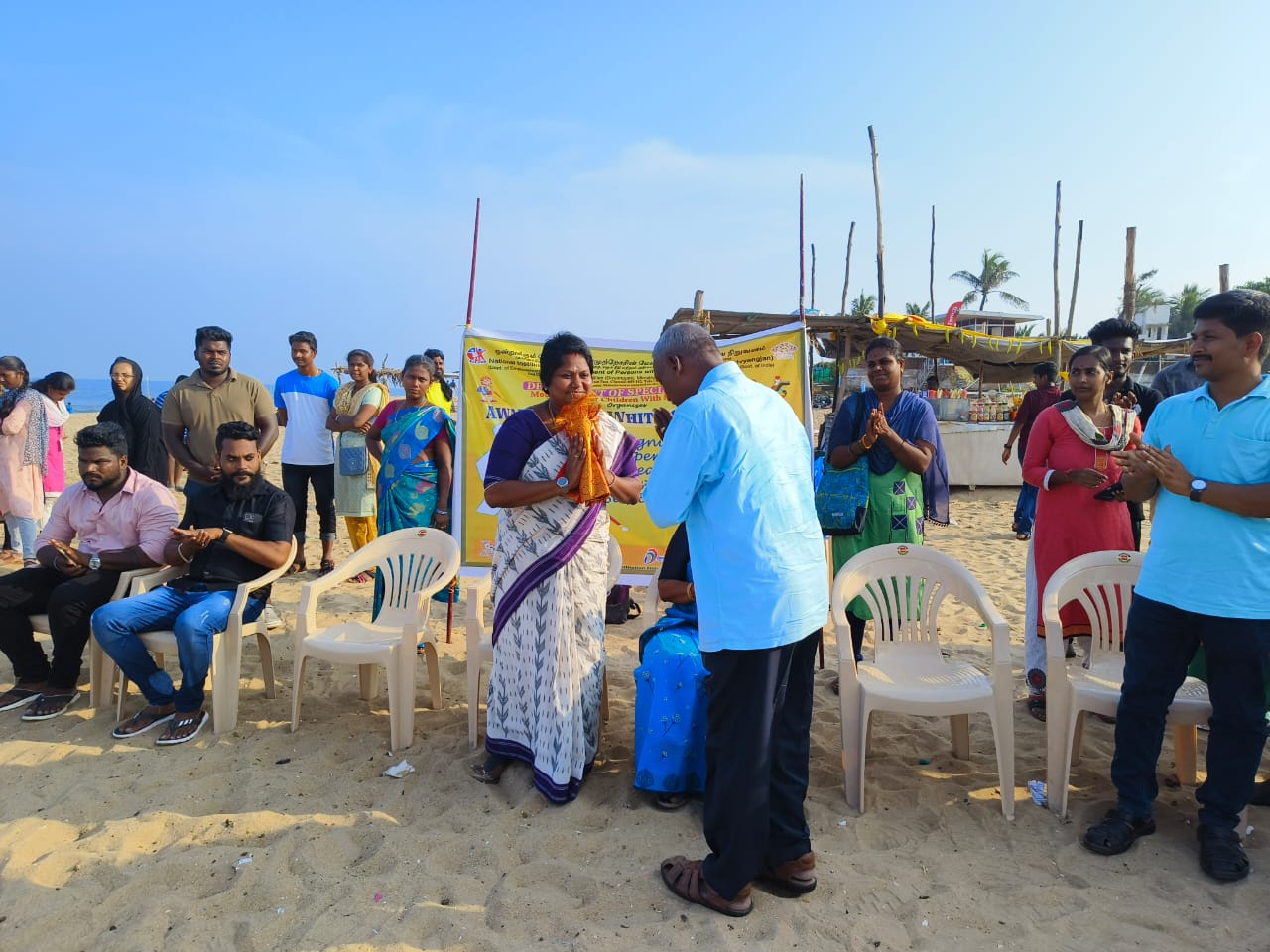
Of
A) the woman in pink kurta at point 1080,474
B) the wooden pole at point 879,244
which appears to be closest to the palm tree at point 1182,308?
the wooden pole at point 879,244

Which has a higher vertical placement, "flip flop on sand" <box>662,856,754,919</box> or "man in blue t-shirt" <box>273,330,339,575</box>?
"man in blue t-shirt" <box>273,330,339,575</box>

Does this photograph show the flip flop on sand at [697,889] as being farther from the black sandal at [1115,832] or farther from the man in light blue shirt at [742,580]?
the black sandal at [1115,832]

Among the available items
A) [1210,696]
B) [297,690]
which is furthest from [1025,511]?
[297,690]

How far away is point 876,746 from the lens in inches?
148

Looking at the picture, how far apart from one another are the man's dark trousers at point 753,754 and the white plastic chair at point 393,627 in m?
1.78

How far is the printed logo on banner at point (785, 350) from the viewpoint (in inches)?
184

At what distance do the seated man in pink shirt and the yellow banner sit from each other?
5.44 ft

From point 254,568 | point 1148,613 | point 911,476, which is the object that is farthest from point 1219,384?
point 254,568

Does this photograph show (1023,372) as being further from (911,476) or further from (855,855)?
(855,855)

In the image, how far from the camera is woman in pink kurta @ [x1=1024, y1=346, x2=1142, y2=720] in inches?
147

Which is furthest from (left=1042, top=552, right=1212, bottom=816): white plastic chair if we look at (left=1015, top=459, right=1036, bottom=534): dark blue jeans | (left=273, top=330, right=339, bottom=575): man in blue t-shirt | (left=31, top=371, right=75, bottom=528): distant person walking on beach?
(left=31, top=371, right=75, bottom=528): distant person walking on beach

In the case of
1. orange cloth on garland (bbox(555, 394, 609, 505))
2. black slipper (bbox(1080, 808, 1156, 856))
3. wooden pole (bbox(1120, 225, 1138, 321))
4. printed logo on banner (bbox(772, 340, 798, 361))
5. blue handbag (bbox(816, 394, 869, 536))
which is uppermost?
wooden pole (bbox(1120, 225, 1138, 321))

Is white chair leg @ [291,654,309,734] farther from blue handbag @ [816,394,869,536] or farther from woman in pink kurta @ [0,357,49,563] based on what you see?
woman in pink kurta @ [0,357,49,563]

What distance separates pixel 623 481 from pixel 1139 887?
7.74 ft
